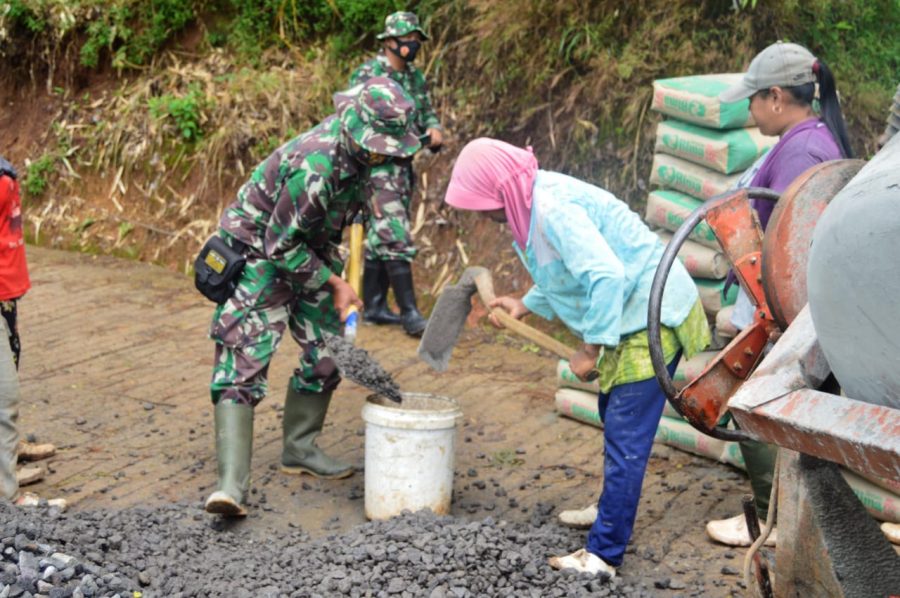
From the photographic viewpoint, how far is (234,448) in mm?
4680

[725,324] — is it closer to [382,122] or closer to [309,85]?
[382,122]

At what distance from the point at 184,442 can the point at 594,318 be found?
255cm

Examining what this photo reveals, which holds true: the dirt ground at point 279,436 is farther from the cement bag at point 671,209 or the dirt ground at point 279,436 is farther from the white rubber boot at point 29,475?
the cement bag at point 671,209

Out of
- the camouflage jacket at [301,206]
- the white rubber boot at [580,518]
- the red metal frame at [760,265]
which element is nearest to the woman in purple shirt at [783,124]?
the white rubber boot at [580,518]

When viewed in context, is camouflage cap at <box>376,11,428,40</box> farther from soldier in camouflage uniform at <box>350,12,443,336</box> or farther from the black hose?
the black hose

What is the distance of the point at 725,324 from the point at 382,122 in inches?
67.2

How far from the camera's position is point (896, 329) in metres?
2.29

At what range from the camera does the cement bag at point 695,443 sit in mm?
5129

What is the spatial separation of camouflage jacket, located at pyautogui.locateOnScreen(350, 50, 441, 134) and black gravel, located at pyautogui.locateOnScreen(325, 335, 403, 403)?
307 cm

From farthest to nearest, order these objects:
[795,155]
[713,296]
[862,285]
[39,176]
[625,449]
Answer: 1. [39,176]
2. [713,296]
3. [795,155]
4. [625,449]
5. [862,285]

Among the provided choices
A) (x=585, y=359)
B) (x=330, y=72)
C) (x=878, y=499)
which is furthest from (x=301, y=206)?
(x=330, y=72)

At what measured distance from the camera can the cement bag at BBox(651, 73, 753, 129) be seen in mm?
5164

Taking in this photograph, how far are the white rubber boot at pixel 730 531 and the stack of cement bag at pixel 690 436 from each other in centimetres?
45

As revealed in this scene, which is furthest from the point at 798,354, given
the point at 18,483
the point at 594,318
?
the point at 18,483
